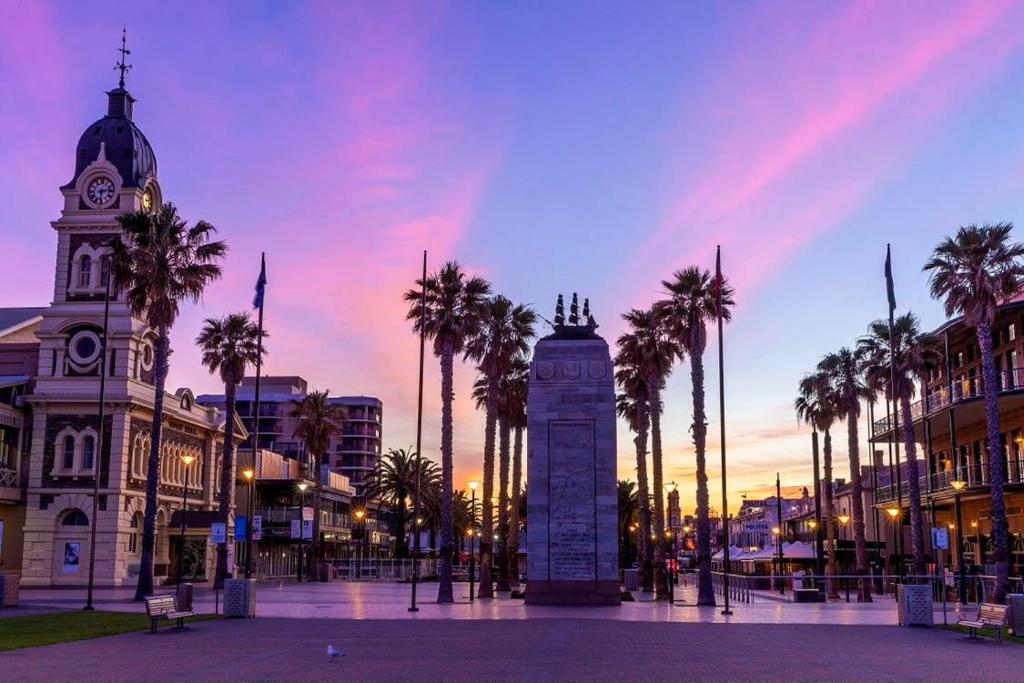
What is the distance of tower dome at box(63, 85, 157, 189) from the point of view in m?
61.1

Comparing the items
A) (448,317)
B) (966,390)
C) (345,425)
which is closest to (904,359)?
(966,390)

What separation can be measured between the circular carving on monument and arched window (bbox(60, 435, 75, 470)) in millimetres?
31264

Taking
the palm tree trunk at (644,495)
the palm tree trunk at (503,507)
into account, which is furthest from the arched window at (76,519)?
the palm tree trunk at (644,495)

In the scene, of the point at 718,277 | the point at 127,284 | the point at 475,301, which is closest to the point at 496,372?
the point at 475,301

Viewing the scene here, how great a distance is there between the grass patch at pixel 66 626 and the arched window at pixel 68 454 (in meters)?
25.9

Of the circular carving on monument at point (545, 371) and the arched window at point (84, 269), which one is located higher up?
the arched window at point (84, 269)

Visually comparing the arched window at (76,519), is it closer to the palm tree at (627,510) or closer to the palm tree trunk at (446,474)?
the palm tree trunk at (446,474)

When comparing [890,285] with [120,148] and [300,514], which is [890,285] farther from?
[300,514]

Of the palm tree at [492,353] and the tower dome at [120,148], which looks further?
the tower dome at [120,148]

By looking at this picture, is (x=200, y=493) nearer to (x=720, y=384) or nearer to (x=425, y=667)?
(x=720, y=384)

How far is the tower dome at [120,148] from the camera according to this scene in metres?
61.1

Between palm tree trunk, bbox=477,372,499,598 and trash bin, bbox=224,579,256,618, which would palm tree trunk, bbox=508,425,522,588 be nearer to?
palm tree trunk, bbox=477,372,499,598

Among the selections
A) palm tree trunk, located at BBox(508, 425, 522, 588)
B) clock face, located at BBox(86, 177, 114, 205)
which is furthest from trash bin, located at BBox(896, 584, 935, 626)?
clock face, located at BBox(86, 177, 114, 205)

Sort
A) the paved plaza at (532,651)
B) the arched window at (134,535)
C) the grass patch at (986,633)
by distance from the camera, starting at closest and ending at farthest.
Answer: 1. the paved plaza at (532,651)
2. the grass patch at (986,633)
3. the arched window at (134,535)
